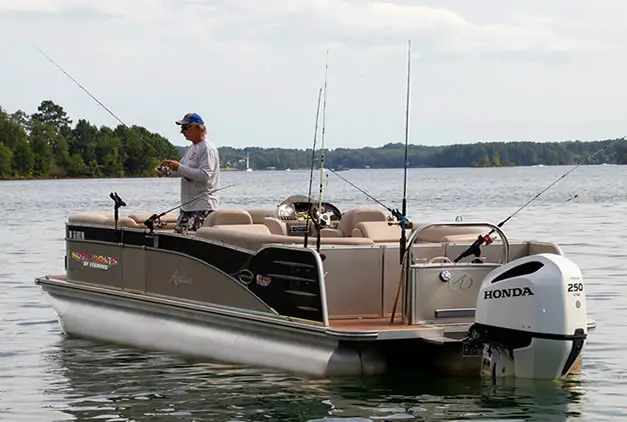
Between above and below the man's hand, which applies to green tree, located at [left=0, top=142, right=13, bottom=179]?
below

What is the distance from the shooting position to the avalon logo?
8.15 meters

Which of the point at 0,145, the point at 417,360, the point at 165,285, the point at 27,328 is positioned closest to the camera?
the point at 417,360

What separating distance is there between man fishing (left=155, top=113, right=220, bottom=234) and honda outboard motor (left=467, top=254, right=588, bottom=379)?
10.5 ft

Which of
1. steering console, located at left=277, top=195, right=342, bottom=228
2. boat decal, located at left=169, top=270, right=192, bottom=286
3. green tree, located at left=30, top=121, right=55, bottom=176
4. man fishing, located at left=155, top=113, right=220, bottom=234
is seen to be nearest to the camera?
boat decal, located at left=169, top=270, right=192, bottom=286

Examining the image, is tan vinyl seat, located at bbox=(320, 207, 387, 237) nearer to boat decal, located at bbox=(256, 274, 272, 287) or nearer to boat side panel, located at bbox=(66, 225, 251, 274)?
boat side panel, located at bbox=(66, 225, 251, 274)

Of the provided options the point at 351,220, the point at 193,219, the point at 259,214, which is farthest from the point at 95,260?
the point at 351,220

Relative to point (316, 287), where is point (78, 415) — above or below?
below

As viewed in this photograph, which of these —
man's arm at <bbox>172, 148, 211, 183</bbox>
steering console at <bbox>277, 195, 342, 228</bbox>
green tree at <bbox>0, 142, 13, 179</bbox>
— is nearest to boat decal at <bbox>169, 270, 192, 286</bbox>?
man's arm at <bbox>172, 148, 211, 183</bbox>

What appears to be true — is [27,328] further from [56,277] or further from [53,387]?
[53,387]

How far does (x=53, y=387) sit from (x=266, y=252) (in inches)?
81.3

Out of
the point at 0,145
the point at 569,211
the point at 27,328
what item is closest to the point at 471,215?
the point at 569,211

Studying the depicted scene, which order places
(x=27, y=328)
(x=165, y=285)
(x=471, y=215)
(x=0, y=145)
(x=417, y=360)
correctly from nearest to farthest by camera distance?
Result: (x=417, y=360)
(x=165, y=285)
(x=27, y=328)
(x=471, y=215)
(x=0, y=145)

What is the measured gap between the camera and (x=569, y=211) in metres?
39.2

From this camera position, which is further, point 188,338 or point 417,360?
point 188,338
